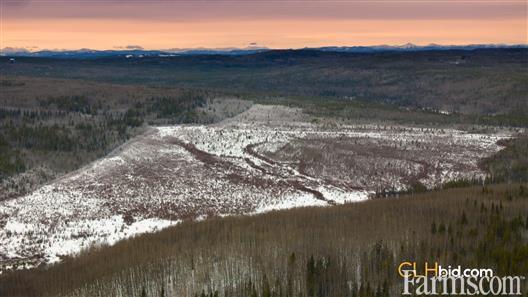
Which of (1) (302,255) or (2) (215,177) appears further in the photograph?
(2) (215,177)

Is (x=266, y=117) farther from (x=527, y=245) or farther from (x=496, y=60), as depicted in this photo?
(x=496, y=60)

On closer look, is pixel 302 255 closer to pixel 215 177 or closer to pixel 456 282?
pixel 456 282

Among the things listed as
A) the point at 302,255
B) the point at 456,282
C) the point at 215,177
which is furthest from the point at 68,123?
the point at 456,282

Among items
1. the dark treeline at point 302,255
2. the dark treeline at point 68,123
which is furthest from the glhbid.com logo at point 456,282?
the dark treeline at point 68,123

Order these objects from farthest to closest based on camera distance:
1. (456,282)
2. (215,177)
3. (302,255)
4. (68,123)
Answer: (68,123) → (215,177) → (302,255) → (456,282)

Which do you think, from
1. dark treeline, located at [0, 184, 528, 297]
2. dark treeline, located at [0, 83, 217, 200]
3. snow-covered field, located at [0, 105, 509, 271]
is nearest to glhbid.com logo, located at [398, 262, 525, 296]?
dark treeline, located at [0, 184, 528, 297]

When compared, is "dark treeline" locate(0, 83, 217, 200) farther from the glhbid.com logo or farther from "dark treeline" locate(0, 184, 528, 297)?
the glhbid.com logo
